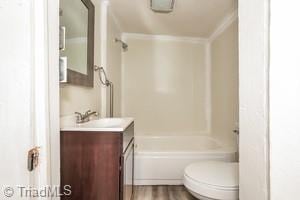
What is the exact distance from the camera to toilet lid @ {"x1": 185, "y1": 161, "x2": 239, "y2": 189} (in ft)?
4.86

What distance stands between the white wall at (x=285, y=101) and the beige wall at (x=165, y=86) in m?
2.90

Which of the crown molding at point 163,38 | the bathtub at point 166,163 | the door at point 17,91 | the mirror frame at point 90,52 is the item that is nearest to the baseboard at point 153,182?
the bathtub at point 166,163

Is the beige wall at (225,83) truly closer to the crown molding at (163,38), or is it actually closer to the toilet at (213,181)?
the crown molding at (163,38)

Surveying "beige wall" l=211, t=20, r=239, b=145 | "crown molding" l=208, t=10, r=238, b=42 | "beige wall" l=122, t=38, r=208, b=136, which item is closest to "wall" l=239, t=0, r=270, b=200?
"beige wall" l=211, t=20, r=239, b=145

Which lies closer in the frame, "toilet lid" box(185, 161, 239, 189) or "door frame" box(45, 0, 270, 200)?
"door frame" box(45, 0, 270, 200)

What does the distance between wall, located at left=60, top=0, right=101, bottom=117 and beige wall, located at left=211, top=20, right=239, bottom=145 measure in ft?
5.43

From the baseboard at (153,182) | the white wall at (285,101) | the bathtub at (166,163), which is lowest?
the baseboard at (153,182)

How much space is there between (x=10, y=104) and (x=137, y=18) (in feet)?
8.21

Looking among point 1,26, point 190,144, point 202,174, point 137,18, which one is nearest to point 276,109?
point 1,26

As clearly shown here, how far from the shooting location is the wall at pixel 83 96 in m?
1.42

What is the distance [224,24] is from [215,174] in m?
2.13

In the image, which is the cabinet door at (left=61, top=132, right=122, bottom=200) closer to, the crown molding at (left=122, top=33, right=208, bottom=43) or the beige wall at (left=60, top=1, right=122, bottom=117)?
the beige wall at (left=60, top=1, right=122, bottom=117)

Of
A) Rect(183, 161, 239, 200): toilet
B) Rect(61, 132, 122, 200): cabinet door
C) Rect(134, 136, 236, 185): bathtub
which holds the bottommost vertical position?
Rect(134, 136, 236, 185): bathtub

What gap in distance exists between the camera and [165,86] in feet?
11.8
